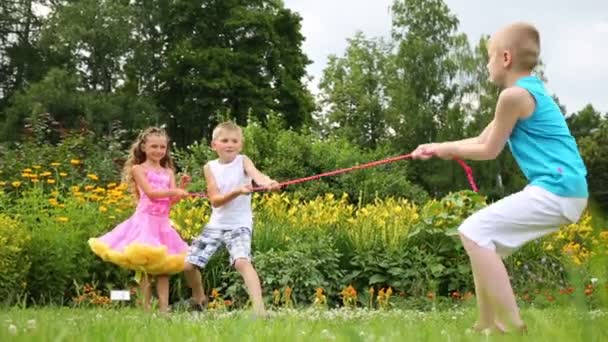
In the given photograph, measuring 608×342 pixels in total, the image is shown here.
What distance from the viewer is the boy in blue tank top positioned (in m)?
3.94

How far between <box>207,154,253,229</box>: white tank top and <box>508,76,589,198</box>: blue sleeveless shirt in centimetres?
274

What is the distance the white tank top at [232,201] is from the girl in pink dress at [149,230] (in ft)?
0.93

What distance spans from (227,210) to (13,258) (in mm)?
2402

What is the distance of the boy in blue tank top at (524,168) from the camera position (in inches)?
155

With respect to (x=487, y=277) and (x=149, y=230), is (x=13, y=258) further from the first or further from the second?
(x=487, y=277)

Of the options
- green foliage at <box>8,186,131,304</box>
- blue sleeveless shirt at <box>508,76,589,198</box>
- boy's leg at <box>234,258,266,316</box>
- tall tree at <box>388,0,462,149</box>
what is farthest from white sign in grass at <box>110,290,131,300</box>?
tall tree at <box>388,0,462,149</box>

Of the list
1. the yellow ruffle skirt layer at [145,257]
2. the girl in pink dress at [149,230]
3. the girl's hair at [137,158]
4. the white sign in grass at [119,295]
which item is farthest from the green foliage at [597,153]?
the white sign in grass at [119,295]

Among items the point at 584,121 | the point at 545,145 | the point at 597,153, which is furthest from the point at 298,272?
the point at 584,121

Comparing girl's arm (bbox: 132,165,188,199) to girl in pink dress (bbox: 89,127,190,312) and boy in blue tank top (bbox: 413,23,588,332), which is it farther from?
boy in blue tank top (bbox: 413,23,588,332)

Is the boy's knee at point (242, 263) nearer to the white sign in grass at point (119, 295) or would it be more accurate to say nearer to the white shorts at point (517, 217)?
the white sign in grass at point (119, 295)

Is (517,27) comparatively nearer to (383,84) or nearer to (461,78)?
(461,78)

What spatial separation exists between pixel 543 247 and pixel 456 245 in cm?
139

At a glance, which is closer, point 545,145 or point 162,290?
point 545,145

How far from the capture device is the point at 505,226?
3969mm
